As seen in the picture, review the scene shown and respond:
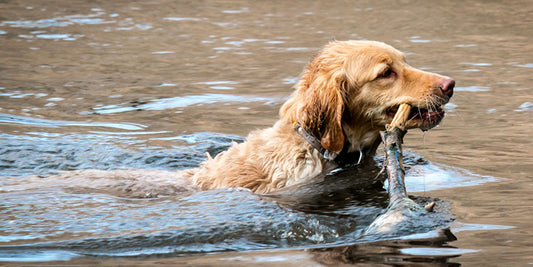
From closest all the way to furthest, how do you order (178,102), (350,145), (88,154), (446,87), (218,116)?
(446,87) → (350,145) → (88,154) → (218,116) → (178,102)

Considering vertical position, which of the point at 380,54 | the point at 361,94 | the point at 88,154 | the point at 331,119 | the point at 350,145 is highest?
the point at 380,54

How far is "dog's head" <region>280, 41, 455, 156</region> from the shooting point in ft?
22.3

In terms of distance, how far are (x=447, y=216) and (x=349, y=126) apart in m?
1.31

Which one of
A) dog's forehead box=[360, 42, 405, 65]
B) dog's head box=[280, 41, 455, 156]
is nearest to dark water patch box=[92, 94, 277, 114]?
dog's head box=[280, 41, 455, 156]

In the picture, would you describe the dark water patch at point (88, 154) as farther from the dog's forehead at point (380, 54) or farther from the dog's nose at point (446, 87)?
the dog's nose at point (446, 87)

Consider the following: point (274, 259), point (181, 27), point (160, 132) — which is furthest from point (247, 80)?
point (274, 259)

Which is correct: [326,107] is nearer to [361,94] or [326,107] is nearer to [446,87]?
[361,94]

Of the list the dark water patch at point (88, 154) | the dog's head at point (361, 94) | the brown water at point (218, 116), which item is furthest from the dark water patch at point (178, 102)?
the dog's head at point (361, 94)

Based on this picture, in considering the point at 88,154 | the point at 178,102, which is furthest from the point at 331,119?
the point at 178,102

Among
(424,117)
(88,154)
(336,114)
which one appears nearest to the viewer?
(424,117)

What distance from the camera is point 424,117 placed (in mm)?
6801

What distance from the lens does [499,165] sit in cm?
792

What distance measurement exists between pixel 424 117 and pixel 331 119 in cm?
75

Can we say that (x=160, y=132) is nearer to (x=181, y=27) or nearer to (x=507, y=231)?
(x=507, y=231)
